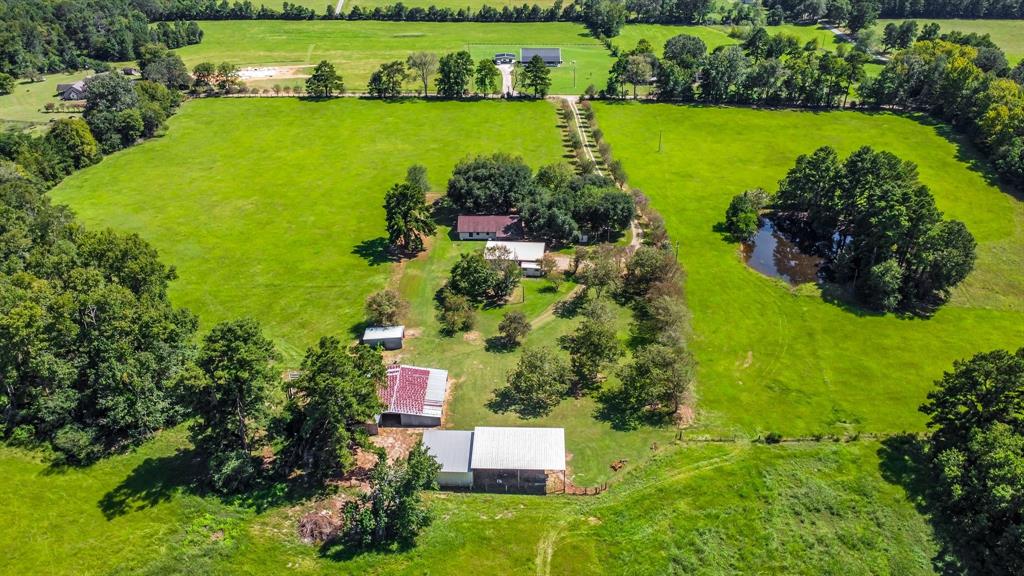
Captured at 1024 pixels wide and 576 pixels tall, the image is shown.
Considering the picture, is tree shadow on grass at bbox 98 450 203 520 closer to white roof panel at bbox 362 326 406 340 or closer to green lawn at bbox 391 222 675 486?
white roof panel at bbox 362 326 406 340

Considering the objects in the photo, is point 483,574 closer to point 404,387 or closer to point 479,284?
point 404,387

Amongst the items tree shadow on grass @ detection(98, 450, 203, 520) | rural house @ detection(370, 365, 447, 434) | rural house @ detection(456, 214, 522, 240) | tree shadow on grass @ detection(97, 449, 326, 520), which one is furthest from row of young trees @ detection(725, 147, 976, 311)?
tree shadow on grass @ detection(98, 450, 203, 520)

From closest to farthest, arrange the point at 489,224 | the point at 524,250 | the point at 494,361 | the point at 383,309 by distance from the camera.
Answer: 1. the point at 494,361
2. the point at 383,309
3. the point at 524,250
4. the point at 489,224

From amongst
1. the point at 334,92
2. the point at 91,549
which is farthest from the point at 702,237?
the point at 334,92

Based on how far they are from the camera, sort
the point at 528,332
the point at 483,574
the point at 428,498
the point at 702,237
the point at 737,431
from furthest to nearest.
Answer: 1. the point at 702,237
2. the point at 528,332
3. the point at 737,431
4. the point at 428,498
5. the point at 483,574

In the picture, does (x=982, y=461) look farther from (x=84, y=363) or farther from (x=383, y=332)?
(x=84, y=363)

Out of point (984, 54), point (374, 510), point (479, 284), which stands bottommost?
point (374, 510)

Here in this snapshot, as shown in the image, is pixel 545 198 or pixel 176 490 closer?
pixel 176 490

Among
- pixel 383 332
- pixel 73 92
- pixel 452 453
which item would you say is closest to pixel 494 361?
pixel 383 332
